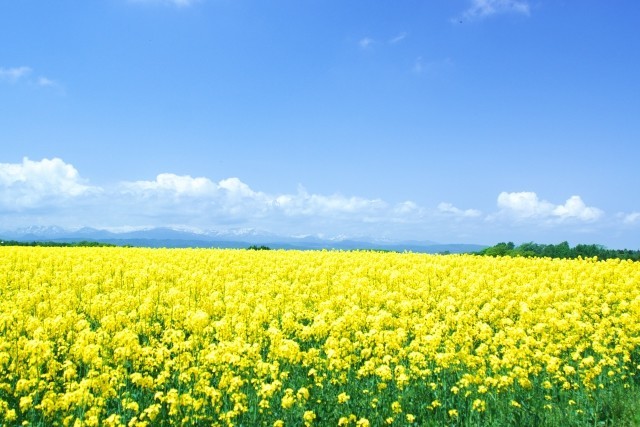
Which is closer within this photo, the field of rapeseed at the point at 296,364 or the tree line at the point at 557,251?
the field of rapeseed at the point at 296,364

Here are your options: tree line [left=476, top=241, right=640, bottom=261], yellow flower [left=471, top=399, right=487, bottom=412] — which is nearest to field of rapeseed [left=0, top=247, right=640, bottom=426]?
yellow flower [left=471, top=399, right=487, bottom=412]

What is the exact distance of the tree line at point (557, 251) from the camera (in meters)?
32.5

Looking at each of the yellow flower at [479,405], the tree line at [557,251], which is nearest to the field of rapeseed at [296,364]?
the yellow flower at [479,405]

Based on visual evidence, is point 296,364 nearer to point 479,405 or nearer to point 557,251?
point 479,405

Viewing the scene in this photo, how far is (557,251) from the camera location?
34.9 meters

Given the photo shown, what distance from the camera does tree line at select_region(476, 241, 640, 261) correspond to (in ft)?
107

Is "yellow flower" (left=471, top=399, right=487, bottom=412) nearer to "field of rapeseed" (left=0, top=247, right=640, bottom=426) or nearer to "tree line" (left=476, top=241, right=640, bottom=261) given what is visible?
"field of rapeseed" (left=0, top=247, right=640, bottom=426)

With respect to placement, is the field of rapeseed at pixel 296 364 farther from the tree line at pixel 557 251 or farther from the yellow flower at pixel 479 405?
the tree line at pixel 557 251

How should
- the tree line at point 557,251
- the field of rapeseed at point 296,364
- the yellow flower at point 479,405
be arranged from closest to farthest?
1. the field of rapeseed at point 296,364
2. the yellow flower at point 479,405
3. the tree line at point 557,251

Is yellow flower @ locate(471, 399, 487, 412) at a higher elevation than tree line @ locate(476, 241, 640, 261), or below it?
below

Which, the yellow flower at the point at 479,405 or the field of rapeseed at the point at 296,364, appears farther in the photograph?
the yellow flower at the point at 479,405

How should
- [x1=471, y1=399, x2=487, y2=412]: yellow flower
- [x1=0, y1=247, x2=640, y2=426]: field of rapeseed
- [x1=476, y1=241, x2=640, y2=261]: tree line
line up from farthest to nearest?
[x1=476, y1=241, x2=640, y2=261]: tree line < [x1=471, y1=399, x2=487, y2=412]: yellow flower < [x1=0, y1=247, x2=640, y2=426]: field of rapeseed

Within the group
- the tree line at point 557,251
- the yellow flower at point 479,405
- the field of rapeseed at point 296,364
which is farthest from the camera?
the tree line at point 557,251

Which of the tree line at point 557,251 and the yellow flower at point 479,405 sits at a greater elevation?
the tree line at point 557,251
